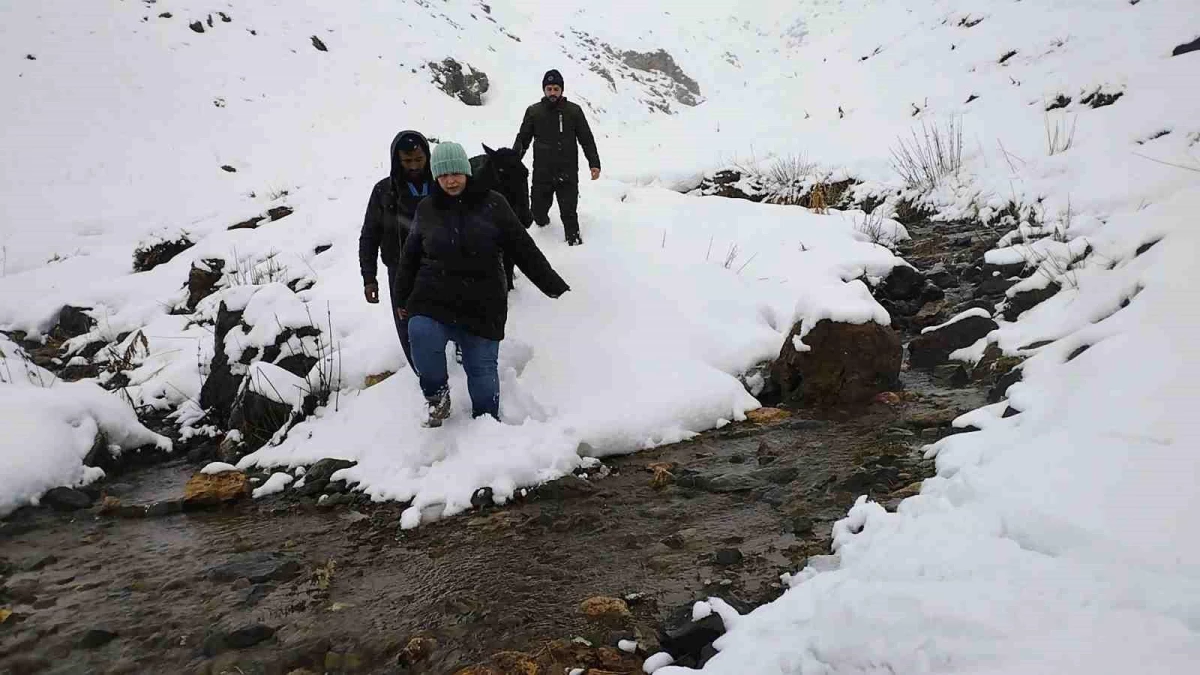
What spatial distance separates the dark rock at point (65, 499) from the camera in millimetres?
3859

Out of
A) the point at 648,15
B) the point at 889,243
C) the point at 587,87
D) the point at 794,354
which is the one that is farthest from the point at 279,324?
the point at 648,15

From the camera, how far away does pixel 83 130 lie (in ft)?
43.7

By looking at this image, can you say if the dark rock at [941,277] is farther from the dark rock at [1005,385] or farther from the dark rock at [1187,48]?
the dark rock at [1187,48]

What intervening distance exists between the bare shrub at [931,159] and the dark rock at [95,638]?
882 cm

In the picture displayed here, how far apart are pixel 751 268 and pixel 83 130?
47.2 feet

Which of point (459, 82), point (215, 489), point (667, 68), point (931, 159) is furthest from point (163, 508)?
point (667, 68)

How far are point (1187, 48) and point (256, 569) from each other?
10902mm

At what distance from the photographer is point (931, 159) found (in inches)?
337

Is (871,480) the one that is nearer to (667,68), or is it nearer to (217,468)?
(217,468)

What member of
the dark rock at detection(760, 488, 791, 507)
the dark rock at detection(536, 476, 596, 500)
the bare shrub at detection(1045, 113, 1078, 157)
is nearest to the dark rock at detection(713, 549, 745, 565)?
the dark rock at detection(760, 488, 791, 507)

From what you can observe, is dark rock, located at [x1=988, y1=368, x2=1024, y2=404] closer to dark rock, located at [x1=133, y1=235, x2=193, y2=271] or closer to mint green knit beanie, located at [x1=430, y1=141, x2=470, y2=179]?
mint green knit beanie, located at [x1=430, y1=141, x2=470, y2=179]

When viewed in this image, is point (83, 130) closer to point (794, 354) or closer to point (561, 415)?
point (561, 415)

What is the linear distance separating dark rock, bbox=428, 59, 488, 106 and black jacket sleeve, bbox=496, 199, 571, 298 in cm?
1705

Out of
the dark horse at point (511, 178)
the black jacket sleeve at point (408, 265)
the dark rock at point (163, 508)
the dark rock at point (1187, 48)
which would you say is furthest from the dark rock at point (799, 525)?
the dark rock at point (1187, 48)
